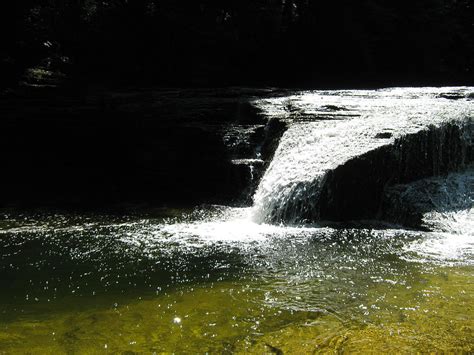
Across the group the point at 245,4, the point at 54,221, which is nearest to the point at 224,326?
the point at 54,221

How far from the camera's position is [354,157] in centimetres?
Answer: 664

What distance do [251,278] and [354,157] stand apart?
319 centimetres

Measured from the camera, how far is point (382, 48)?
22.7 m

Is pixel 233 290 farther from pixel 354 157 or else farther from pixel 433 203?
pixel 433 203

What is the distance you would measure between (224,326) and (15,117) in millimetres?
8851

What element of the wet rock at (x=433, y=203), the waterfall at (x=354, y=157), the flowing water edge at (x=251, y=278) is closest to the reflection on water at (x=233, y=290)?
the flowing water edge at (x=251, y=278)

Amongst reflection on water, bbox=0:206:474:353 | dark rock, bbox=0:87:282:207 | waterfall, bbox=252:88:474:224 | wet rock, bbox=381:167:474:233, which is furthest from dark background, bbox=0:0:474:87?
wet rock, bbox=381:167:474:233

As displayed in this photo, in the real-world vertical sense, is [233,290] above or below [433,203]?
A: below

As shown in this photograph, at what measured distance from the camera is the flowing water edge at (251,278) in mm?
3025

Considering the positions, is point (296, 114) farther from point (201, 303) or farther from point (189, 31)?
point (189, 31)

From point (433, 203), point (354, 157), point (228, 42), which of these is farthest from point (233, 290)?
point (228, 42)

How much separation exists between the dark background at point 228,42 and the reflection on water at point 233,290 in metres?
11.4

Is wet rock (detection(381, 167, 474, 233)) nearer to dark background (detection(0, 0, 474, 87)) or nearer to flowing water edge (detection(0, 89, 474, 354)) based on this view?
flowing water edge (detection(0, 89, 474, 354))

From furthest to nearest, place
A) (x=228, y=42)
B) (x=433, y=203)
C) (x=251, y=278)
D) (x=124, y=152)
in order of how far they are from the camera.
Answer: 1. (x=228, y=42)
2. (x=124, y=152)
3. (x=433, y=203)
4. (x=251, y=278)
